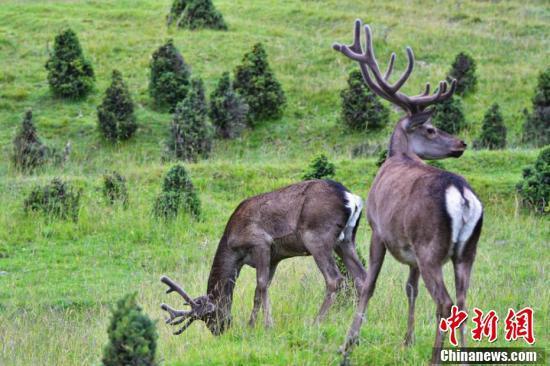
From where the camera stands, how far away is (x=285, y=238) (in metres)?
A: 8.84

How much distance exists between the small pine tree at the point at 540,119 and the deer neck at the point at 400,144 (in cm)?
1077

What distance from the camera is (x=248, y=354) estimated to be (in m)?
7.11

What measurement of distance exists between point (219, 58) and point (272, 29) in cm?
367

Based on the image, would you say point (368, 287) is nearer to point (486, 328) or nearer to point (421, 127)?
point (486, 328)

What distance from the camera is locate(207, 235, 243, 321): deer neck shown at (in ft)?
28.5

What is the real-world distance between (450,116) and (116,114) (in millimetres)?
7499

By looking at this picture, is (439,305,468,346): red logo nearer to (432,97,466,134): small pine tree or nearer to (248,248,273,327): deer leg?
(248,248,273,327): deer leg

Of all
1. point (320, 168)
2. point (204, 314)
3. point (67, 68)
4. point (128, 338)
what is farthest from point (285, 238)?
point (67, 68)

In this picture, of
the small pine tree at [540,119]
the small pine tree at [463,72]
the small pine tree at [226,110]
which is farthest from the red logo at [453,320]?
the small pine tree at [463,72]

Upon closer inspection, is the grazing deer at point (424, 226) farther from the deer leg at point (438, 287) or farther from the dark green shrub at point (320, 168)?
the dark green shrub at point (320, 168)

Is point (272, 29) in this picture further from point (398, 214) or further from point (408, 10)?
point (398, 214)

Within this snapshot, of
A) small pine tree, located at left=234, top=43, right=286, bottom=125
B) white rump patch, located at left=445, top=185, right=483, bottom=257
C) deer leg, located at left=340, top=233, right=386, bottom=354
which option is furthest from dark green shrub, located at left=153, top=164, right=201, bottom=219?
white rump patch, located at left=445, top=185, right=483, bottom=257

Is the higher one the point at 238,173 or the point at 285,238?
the point at 285,238

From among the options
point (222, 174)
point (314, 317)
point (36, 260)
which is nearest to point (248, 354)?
point (314, 317)
